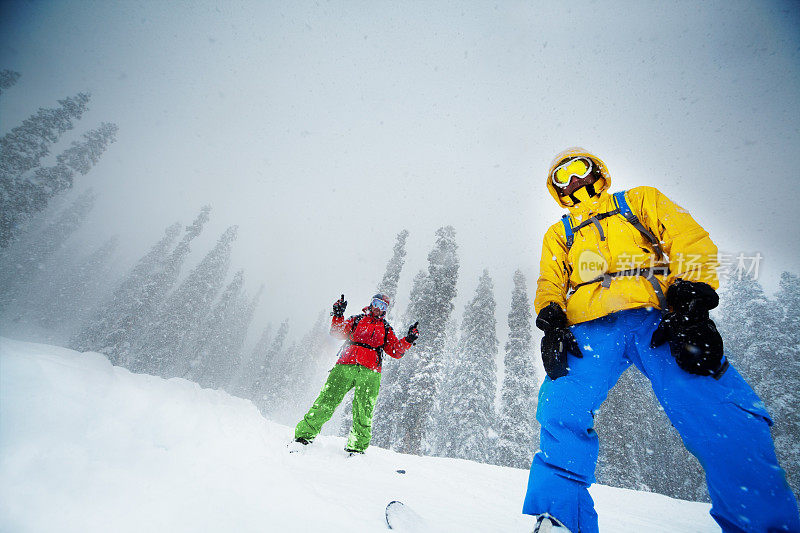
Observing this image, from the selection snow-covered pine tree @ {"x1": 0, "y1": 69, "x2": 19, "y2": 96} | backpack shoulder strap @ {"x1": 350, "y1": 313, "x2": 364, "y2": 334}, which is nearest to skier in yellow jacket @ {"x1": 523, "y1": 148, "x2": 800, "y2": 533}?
backpack shoulder strap @ {"x1": 350, "y1": 313, "x2": 364, "y2": 334}

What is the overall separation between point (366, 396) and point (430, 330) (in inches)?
508

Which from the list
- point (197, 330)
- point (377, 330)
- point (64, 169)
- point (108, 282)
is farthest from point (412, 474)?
point (108, 282)

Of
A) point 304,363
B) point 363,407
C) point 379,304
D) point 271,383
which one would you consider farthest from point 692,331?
point 304,363

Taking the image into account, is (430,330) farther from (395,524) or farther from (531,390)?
(395,524)

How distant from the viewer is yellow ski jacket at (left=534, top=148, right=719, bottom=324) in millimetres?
1861

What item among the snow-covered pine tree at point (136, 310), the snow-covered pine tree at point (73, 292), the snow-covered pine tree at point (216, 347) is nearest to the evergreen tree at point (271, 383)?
the snow-covered pine tree at point (216, 347)

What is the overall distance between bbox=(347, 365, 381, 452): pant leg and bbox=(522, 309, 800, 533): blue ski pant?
279cm

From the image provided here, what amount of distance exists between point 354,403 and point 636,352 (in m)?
3.59

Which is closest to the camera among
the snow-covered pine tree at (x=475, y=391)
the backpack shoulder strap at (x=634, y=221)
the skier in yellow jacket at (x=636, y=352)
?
the skier in yellow jacket at (x=636, y=352)

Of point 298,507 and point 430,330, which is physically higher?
point 430,330

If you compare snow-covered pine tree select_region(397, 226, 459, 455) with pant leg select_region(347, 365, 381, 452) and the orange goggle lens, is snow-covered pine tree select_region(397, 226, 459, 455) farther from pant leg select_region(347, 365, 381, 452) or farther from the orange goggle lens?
the orange goggle lens

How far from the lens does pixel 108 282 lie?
57.7 m

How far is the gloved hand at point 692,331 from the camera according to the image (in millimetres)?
1529

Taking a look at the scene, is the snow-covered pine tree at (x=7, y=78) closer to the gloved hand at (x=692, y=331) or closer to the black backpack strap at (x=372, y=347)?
the black backpack strap at (x=372, y=347)
